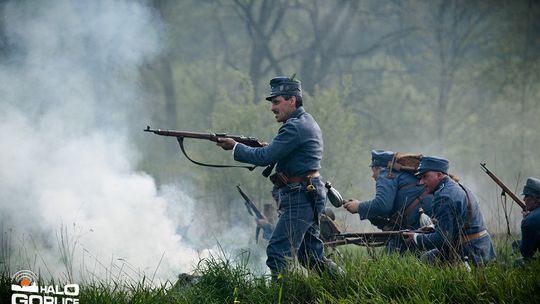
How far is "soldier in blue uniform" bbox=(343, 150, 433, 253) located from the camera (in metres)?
8.14

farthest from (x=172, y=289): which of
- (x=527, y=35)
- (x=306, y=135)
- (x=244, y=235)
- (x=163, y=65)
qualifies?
(x=163, y=65)

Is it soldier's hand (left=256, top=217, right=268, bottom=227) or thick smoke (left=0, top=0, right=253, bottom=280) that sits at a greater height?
thick smoke (left=0, top=0, right=253, bottom=280)

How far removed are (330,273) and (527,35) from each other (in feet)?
66.5

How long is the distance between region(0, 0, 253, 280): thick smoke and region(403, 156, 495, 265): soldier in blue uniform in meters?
2.39

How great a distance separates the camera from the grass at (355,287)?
214 inches

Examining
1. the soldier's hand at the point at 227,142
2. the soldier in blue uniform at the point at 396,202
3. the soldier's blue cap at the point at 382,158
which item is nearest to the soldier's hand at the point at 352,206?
the soldier in blue uniform at the point at 396,202

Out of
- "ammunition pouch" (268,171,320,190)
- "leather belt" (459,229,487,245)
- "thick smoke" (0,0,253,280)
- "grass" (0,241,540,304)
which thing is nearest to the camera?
"grass" (0,241,540,304)

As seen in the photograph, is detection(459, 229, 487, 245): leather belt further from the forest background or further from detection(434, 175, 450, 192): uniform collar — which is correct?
the forest background

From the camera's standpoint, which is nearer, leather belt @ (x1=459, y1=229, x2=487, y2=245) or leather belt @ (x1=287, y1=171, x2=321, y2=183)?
leather belt @ (x1=287, y1=171, x2=321, y2=183)

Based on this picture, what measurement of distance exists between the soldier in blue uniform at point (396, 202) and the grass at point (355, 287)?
1.70 meters

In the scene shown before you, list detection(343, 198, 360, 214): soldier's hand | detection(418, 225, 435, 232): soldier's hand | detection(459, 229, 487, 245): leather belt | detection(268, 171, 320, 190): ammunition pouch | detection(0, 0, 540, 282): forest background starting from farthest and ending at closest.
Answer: detection(0, 0, 540, 282): forest background, detection(343, 198, 360, 214): soldier's hand, detection(418, 225, 435, 232): soldier's hand, detection(459, 229, 487, 245): leather belt, detection(268, 171, 320, 190): ammunition pouch

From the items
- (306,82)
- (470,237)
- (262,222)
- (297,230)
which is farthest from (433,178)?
(306,82)

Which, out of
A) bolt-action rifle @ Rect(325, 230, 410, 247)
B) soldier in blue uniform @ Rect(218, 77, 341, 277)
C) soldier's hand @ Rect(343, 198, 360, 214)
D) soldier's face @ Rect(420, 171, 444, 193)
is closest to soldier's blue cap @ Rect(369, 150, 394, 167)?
soldier's hand @ Rect(343, 198, 360, 214)

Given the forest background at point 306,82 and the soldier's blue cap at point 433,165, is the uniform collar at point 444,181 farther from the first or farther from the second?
the forest background at point 306,82
